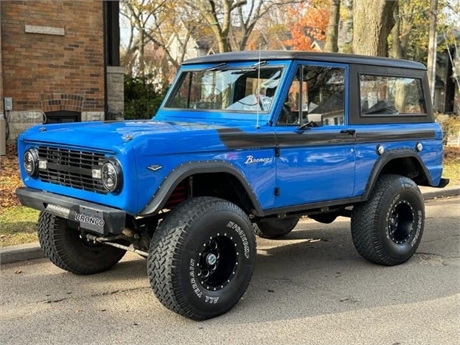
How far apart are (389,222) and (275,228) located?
57.7 inches

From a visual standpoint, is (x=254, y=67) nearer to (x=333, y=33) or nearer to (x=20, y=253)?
(x=20, y=253)

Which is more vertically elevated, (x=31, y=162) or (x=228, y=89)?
(x=228, y=89)

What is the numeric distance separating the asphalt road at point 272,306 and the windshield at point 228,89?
162 centimetres

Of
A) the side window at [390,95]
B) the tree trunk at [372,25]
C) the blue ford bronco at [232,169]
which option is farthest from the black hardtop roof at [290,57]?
the tree trunk at [372,25]

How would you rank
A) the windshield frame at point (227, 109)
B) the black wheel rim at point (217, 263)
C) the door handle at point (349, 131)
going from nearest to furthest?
the black wheel rim at point (217, 263)
the windshield frame at point (227, 109)
the door handle at point (349, 131)

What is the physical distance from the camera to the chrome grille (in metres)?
4.11

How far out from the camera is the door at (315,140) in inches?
188

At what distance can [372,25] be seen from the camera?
11062 mm

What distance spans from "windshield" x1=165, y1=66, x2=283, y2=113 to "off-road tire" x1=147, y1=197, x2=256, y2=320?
1177 mm

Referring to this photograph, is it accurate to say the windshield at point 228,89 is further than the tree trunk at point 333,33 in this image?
No

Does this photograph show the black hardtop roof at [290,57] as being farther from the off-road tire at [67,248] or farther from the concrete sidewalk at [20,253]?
the concrete sidewalk at [20,253]

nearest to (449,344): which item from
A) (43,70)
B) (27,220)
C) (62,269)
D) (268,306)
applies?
(268,306)

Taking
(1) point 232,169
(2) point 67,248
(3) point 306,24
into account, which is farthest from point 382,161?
(3) point 306,24

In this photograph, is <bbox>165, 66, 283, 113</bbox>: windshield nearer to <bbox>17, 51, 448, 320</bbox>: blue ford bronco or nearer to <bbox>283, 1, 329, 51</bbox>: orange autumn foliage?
<bbox>17, 51, 448, 320</bbox>: blue ford bronco
